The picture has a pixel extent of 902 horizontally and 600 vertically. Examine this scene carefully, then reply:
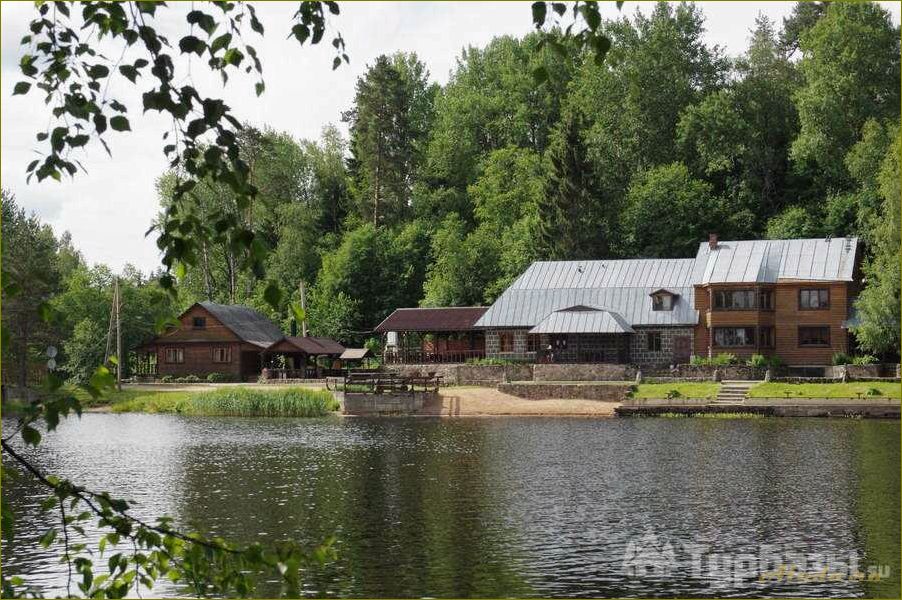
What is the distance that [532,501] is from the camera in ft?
92.2

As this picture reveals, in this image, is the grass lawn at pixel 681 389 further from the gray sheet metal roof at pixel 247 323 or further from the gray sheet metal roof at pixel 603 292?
the gray sheet metal roof at pixel 247 323

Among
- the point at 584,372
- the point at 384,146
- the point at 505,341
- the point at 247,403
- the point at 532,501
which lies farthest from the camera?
the point at 384,146

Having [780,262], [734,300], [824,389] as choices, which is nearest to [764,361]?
[734,300]

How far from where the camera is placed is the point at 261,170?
105000mm

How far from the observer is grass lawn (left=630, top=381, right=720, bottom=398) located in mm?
58969

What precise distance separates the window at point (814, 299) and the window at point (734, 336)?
374 centimetres

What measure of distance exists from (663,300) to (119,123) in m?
66.9

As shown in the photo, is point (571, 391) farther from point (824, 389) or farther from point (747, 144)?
point (747, 144)

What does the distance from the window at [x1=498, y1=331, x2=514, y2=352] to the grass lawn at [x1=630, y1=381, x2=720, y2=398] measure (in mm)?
13119

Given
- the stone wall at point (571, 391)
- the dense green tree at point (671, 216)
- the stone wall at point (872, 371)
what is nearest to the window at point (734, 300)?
the stone wall at point (872, 371)

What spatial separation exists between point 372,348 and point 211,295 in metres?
28.3

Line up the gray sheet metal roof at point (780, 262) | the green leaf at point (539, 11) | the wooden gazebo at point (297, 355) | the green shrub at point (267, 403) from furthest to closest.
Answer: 1. the wooden gazebo at point (297, 355)
2. the gray sheet metal roof at point (780, 262)
3. the green shrub at point (267, 403)
4. the green leaf at point (539, 11)

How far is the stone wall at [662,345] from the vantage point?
69.9 meters

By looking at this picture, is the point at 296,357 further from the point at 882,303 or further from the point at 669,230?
the point at 882,303
